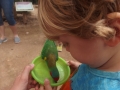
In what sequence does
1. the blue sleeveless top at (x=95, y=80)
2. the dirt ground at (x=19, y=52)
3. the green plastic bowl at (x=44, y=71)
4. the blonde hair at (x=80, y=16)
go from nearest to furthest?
1. the blonde hair at (x=80, y=16)
2. the blue sleeveless top at (x=95, y=80)
3. the green plastic bowl at (x=44, y=71)
4. the dirt ground at (x=19, y=52)

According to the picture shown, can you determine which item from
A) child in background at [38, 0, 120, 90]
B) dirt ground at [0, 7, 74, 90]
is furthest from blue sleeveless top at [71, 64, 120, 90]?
dirt ground at [0, 7, 74, 90]

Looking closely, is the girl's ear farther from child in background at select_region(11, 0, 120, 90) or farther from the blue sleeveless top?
the blue sleeveless top

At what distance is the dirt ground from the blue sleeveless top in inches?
45.8

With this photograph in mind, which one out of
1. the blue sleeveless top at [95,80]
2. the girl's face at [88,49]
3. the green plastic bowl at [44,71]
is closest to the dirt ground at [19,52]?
the green plastic bowl at [44,71]

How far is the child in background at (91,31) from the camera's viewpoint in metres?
0.51

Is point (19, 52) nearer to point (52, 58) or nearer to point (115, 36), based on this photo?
point (52, 58)

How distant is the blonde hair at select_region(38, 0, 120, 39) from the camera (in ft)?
1.65

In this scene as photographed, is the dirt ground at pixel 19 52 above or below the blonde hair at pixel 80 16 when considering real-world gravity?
below

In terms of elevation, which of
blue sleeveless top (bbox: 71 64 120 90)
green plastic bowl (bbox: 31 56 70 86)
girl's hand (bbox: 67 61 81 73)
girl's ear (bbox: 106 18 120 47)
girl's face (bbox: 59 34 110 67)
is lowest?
green plastic bowl (bbox: 31 56 70 86)

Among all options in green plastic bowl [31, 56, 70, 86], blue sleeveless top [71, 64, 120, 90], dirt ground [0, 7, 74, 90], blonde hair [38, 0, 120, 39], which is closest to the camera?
blonde hair [38, 0, 120, 39]

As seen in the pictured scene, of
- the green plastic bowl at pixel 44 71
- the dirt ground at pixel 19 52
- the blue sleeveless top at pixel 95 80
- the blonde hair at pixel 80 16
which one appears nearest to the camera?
the blonde hair at pixel 80 16

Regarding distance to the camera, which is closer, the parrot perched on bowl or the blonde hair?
the blonde hair

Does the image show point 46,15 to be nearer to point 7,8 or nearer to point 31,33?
point 7,8

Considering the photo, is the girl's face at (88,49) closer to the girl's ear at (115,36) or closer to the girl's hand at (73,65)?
the girl's ear at (115,36)
